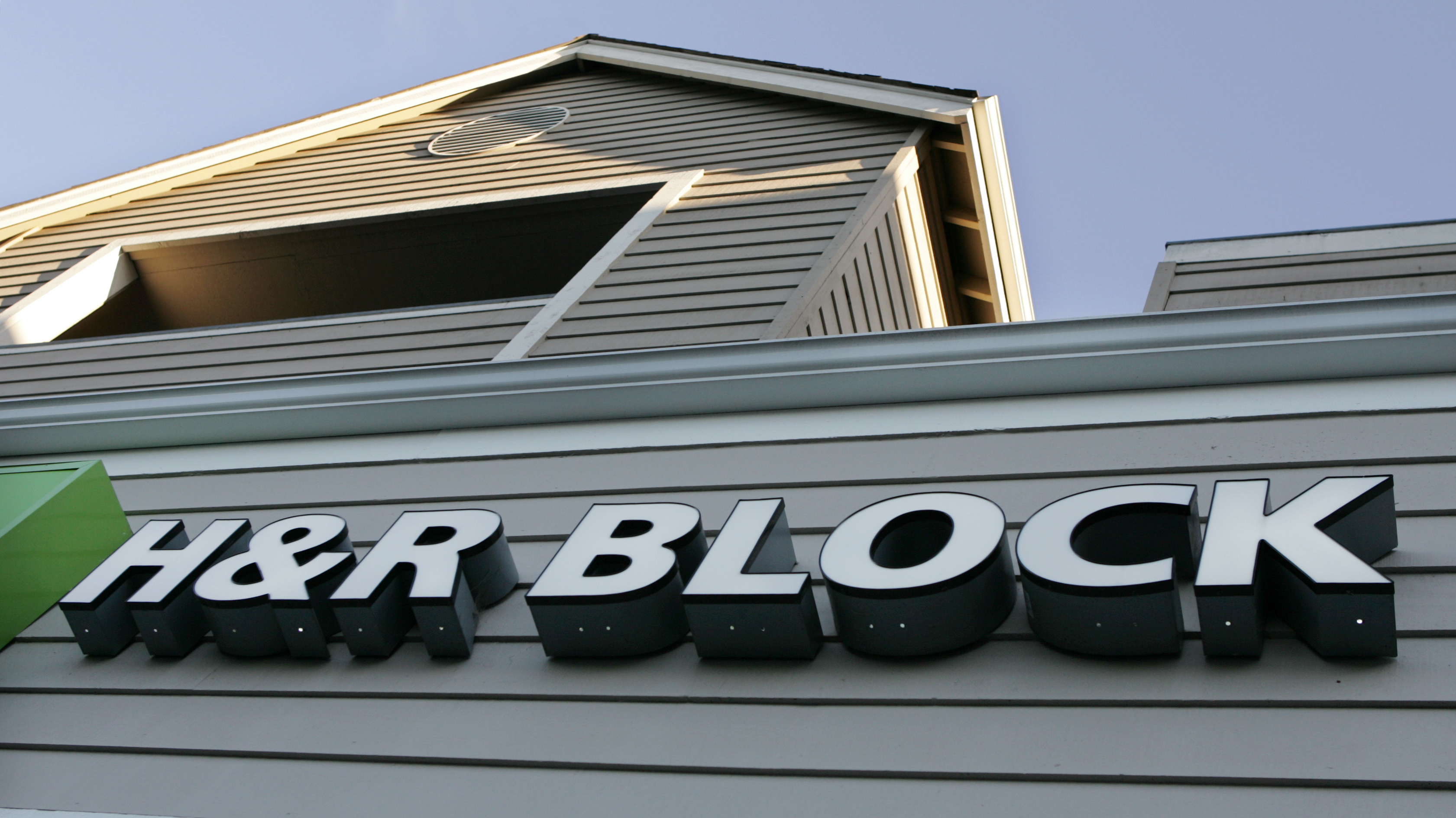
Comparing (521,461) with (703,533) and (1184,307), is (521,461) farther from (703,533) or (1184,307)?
(1184,307)

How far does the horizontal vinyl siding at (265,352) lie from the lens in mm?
4949

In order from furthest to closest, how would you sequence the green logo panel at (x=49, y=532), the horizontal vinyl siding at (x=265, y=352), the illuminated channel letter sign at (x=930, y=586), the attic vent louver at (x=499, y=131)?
the attic vent louver at (x=499, y=131)
the horizontal vinyl siding at (x=265, y=352)
the green logo panel at (x=49, y=532)
the illuminated channel letter sign at (x=930, y=586)

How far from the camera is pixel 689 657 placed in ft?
8.12

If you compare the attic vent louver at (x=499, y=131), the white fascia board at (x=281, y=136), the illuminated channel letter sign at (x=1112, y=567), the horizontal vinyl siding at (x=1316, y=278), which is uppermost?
the white fascia board at (x=281, y=136)

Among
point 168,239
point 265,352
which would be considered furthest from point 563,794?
point 168,239

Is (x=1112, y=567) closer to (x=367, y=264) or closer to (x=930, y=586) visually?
(x=930, y=586)

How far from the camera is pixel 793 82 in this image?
6879 millimetres

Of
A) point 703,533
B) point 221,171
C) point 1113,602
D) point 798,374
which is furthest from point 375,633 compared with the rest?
point 221,171

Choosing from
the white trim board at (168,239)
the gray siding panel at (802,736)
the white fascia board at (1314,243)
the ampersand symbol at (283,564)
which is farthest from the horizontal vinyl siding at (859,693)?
the white trim board at (168,239)

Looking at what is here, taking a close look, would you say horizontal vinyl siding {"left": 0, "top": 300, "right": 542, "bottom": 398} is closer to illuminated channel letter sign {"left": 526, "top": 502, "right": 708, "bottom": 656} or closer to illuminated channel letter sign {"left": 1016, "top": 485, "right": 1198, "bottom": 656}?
illuminated channel letter sign {"left": 526, "top": 502, "right": 708, "bottom": 656}

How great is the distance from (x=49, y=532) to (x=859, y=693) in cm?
263

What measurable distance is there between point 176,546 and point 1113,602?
8.71 ft

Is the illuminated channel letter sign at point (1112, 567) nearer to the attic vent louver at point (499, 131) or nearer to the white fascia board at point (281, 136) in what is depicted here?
the attic vent louver at point (499, 131)

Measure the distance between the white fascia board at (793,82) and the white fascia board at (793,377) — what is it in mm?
3443
